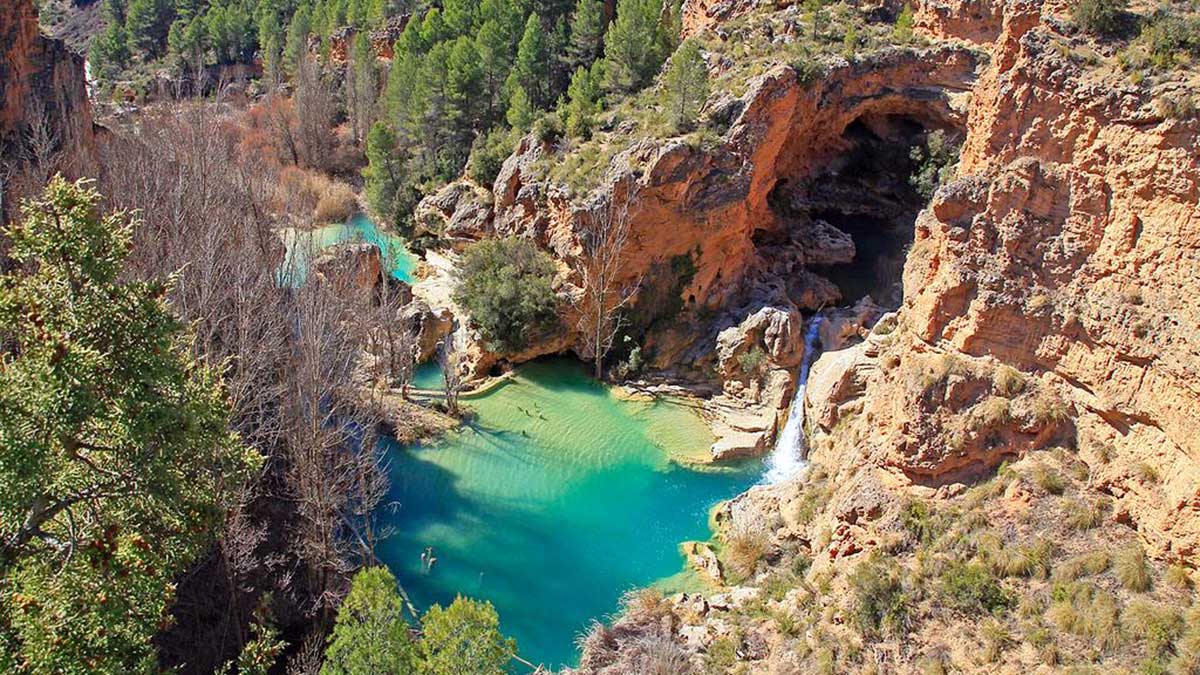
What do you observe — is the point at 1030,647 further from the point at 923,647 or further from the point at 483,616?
the point at 483,616

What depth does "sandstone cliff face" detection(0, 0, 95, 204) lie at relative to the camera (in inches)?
1075

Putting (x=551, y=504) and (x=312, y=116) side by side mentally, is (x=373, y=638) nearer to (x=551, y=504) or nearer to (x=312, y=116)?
(x=551, y=504)

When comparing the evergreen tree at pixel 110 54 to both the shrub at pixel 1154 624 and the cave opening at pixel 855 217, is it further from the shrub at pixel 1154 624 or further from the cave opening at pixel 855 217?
the shrub at pixel 1154 624

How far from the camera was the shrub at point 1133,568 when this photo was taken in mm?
14773

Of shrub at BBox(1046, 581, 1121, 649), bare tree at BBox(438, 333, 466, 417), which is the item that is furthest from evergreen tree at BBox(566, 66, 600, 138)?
shrub at BBox(1046, 581, 1121, 649)

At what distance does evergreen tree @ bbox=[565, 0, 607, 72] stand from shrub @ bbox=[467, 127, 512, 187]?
7.88 m

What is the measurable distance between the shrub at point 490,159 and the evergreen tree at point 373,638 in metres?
27.4

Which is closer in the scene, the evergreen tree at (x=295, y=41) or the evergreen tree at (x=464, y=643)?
the evergreen tree at (x=464, y=643)

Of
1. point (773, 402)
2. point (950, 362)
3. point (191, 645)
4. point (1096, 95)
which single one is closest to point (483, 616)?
point (191, 645)

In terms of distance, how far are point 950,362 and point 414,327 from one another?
20630mm

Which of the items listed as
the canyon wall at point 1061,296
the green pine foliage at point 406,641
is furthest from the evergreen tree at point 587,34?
the green pine foliage at point 406,641

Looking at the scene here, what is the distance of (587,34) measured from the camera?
1710 inches

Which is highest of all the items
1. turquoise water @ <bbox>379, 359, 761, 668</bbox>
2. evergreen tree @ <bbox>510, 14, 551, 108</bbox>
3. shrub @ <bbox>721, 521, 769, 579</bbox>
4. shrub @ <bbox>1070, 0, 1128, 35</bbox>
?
shrub @ <bbox>1070, 0, 1128, 35</bbox>

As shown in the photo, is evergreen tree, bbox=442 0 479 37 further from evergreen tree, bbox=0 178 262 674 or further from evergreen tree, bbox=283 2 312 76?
evergreen tree, bbox=0 178 262 674
